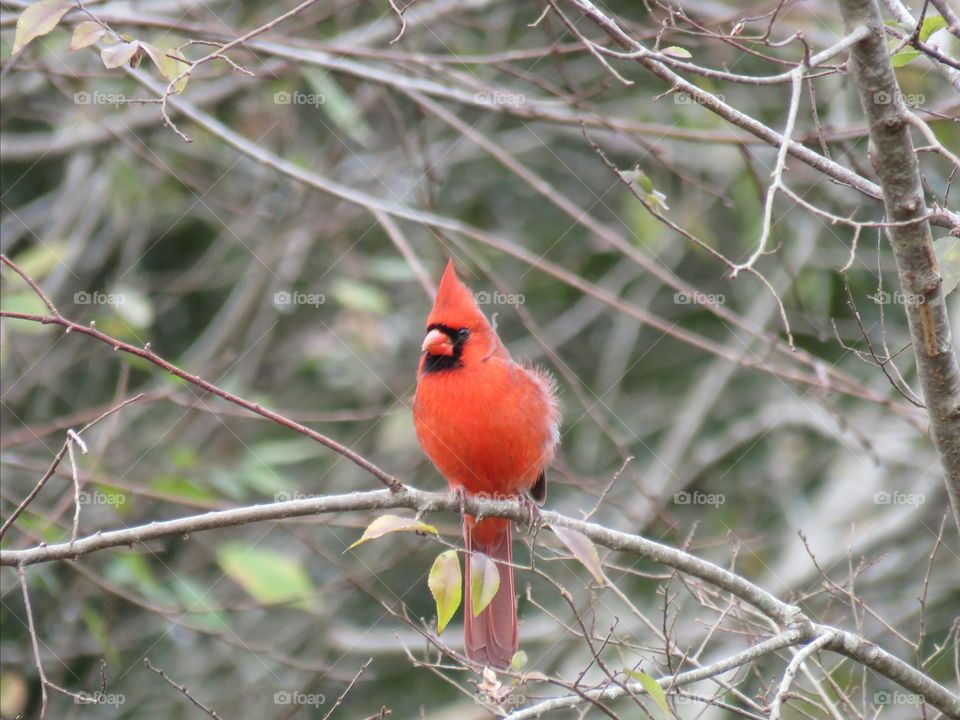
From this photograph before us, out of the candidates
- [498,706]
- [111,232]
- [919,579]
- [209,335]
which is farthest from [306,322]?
[498,706]

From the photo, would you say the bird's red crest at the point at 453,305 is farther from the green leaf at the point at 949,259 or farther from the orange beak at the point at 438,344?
the green leaf at the point at 949,259

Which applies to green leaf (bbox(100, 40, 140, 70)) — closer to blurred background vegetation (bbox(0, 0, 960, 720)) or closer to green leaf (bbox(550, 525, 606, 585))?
green leaf (bbox(550, 525, 606, 585))

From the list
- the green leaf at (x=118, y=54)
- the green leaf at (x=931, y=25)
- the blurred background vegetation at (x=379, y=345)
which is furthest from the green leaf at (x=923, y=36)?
the blurred background vegetation at (x=379, y=345)

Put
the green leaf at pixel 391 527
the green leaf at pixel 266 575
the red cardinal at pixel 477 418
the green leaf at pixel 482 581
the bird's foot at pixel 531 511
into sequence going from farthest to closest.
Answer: the green leaf at pixel 266 575 < the red cardinal at pixel 477 418 < the bird's foot at pixel 531 511 < the green leaf at pixel 482 581 < the green leaf at pixel 391 527

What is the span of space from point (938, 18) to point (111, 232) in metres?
4.70

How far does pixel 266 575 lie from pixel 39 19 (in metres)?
2.52

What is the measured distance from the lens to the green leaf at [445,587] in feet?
7.76

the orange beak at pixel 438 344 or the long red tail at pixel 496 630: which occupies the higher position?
the orange beak at pixel 438 344

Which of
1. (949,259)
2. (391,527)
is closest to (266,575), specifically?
(391,527)

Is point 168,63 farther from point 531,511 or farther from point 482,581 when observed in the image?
point 531,511

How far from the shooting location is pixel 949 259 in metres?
2.33

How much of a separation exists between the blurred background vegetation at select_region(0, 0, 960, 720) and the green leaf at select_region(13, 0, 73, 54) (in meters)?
2.13

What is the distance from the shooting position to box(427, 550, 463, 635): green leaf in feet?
7.76

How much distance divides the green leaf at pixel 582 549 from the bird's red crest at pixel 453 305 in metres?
1.47
